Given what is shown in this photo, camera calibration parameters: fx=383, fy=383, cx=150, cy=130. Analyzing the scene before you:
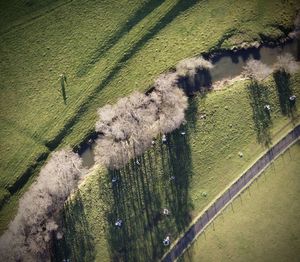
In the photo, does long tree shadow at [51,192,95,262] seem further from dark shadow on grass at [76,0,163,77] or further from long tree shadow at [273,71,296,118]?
long tree shadow at [273,71,296,118]

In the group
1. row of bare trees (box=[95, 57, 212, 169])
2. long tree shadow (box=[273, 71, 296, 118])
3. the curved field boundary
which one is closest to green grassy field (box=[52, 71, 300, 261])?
long tree shadow (box=[273, 71, 296, 118])

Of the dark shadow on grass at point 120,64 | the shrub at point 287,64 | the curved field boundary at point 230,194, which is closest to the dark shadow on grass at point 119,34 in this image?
the dark shadow on grass at point 120,64

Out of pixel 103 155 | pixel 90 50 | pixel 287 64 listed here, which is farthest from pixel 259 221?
pixel 90 50

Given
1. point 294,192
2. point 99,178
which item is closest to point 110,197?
point 99,178

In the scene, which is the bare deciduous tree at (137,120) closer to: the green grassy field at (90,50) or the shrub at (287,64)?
the green grassy field at (90,50)

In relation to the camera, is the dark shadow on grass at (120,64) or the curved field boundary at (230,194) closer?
the curved field boundary at (230,194)
